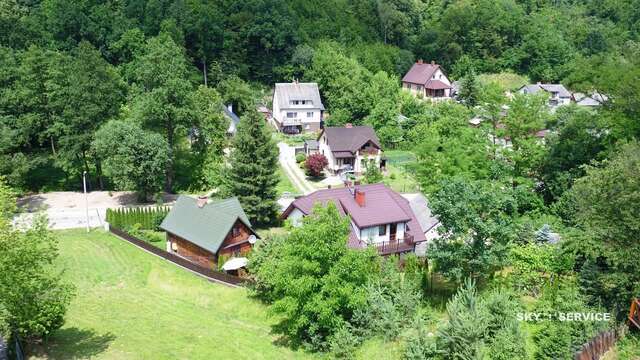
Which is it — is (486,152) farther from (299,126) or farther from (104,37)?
(104,37)

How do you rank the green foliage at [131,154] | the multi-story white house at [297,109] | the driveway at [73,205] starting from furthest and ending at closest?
1. the multi-story white house at [297,109]
2. the green foliage at [131,154]
3. the driveway at [73,205]

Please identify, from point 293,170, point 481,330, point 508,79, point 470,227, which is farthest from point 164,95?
point 508,79

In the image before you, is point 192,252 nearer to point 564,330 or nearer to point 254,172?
point 254,172

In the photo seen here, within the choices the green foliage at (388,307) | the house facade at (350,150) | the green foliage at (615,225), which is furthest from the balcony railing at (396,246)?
the house facade at (350,150)

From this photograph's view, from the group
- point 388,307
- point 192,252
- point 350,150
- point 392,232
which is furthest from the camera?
point 350,150

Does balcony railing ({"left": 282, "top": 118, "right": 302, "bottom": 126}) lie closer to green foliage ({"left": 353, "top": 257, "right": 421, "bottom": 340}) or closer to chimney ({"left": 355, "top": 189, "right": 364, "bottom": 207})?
chimney ({"left": 355, "top": 189, "right": 364, "bottom": 207})

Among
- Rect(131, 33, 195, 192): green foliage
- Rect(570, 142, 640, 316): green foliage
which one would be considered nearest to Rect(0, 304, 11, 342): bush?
Rect(131, 33, 195, 192): green foliage

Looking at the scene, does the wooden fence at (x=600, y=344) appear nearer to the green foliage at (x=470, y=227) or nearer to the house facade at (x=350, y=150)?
the green foliage at (x=470, y=227)
